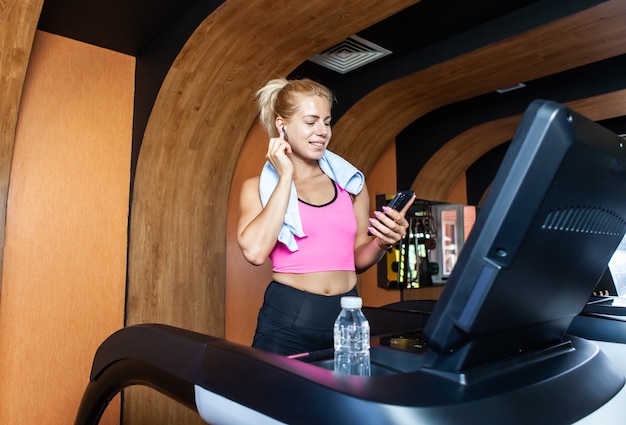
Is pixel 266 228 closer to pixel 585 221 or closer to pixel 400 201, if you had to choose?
pixel 400 201

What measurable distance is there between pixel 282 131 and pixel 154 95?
1.99m

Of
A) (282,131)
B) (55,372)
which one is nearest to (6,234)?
(55,372)

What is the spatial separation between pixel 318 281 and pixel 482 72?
302 centimetres

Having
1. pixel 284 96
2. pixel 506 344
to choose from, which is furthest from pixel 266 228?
pixel 506 344

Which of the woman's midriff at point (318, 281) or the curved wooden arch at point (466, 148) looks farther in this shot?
the curved wooden arch at point (466, 148)

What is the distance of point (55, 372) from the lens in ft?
9.93

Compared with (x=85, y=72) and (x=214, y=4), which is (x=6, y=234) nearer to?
(x=85, y=72)

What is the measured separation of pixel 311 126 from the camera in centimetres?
149

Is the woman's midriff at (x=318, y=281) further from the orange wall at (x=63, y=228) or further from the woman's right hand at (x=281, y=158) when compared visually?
the orange wall at (x=63, y=228)

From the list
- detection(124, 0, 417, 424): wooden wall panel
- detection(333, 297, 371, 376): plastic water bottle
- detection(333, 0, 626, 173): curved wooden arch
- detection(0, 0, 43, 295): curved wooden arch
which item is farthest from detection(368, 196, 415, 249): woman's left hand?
detection(333, 0, 626, 173): curved wooden arch

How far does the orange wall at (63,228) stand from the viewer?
293 cm

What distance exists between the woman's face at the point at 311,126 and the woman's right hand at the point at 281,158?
0.30 feet

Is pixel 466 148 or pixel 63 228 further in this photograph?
pixel 466 148

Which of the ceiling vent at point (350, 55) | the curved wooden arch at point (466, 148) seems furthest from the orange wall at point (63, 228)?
the curved wooden arch at point (466, 148)
